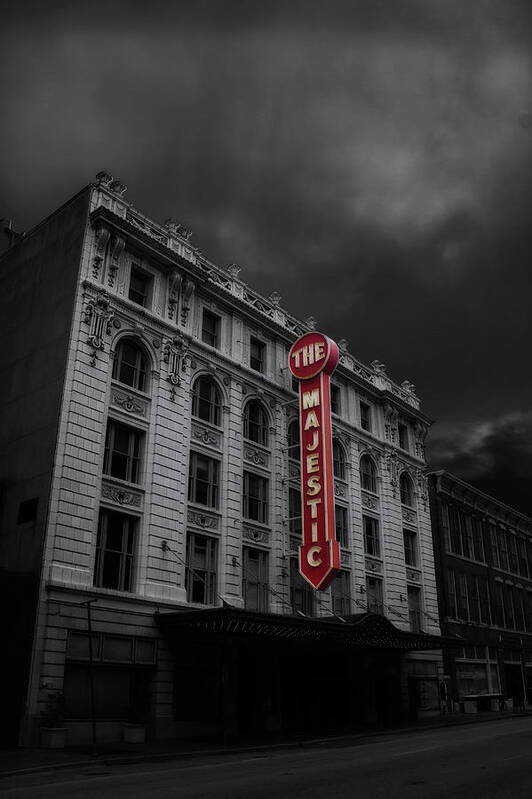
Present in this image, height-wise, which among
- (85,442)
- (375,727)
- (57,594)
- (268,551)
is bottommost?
(375,727)

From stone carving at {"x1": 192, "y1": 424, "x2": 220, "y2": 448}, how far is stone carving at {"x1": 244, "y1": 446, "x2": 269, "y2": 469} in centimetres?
216

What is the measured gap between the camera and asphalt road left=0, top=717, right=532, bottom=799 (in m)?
11.9

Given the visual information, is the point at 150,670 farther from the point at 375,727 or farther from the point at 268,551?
the point at 375,727

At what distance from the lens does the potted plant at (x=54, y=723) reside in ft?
66.5

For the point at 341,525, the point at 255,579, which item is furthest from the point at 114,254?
the point at 341,525

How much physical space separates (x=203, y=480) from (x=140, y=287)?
925cm

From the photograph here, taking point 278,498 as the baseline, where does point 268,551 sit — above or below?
below

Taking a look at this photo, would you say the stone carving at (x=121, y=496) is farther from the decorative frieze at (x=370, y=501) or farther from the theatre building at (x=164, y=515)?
the decorative frieze at (x=370, y=501)

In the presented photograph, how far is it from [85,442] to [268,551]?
1098cm

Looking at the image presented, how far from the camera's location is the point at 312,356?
33.9m

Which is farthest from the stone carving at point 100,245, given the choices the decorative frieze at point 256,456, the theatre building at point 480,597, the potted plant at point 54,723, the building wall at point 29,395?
the theatre building at point 480,597

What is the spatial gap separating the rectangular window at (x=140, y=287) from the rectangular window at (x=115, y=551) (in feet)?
32.4

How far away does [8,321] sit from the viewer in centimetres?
3108

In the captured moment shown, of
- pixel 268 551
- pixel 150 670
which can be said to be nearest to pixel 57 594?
pixel 150 670
